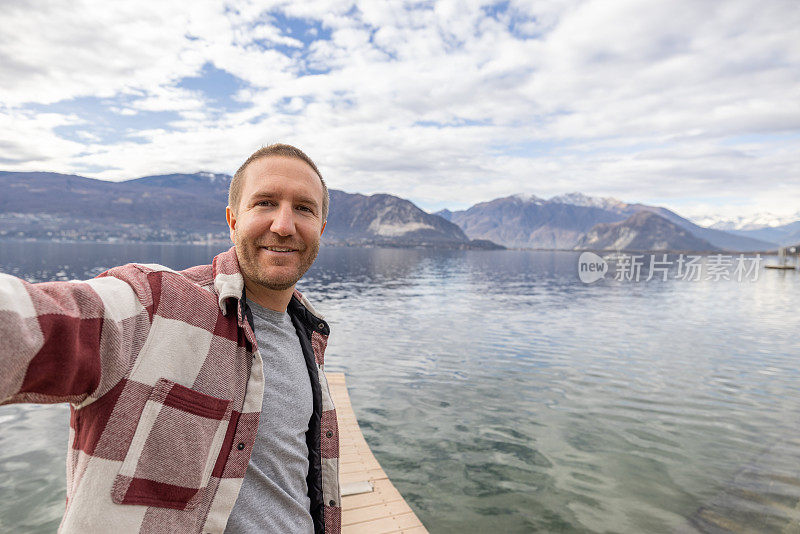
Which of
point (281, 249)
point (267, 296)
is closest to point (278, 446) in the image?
point (267, 296)

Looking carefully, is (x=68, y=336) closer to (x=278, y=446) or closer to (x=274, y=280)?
(x=274, y=280)

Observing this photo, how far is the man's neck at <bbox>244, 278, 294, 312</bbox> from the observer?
9.33 ft

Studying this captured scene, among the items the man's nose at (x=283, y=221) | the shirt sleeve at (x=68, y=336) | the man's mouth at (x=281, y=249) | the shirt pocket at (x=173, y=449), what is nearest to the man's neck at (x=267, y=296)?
the man's mouth at (x=281, y=249)

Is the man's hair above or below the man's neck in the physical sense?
above

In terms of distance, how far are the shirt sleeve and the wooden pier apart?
5.75 metres

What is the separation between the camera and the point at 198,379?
2.07 m

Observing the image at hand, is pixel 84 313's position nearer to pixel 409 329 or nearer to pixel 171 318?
pixel 171 318

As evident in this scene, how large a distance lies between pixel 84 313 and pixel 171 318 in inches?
17.0

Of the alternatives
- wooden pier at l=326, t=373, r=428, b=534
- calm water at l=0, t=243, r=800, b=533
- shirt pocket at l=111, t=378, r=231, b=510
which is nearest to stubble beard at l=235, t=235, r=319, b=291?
shirt pocket at l=111, t=378, r=231, b=510

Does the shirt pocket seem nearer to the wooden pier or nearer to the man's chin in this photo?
the man's chin

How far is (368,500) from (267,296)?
585 cm

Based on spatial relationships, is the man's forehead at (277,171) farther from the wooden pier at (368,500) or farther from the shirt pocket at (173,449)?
the wooden pier at (368,500)

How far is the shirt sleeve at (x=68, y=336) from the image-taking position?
1333 millimetres

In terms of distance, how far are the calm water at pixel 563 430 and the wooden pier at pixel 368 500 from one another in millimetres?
1691
